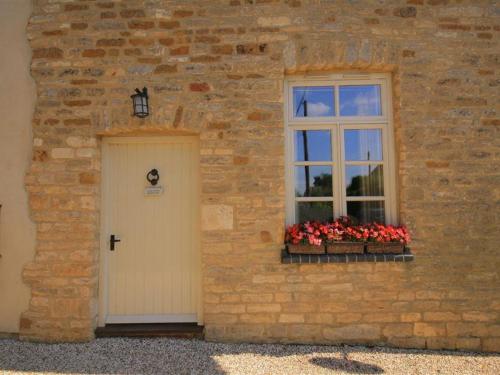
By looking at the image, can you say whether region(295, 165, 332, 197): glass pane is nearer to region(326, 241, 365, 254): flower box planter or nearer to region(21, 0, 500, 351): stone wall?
region(21, 0, 500, 351): stone wall

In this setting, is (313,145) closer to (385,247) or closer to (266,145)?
(266,145)

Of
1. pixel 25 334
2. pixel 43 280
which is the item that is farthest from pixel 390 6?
pixel 25 334

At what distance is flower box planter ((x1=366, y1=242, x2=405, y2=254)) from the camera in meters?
3.75

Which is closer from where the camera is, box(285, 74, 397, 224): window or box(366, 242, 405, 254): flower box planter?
box(366, 242, 405, 254): flower box planter

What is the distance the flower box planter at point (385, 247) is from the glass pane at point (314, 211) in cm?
49

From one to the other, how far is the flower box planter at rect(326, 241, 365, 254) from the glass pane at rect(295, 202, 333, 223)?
33 centimetres

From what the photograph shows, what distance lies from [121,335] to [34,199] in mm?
1658

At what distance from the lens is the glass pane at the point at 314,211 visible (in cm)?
400

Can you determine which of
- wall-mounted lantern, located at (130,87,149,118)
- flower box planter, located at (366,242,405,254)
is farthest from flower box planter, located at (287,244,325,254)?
wall-mounted lantern, located at (130,87,149,118)

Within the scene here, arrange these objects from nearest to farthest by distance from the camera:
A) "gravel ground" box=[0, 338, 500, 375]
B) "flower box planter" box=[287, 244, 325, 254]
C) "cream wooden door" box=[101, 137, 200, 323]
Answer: "gravel ground" box=[0, 338, 500, 375] < "flower box planter" box=[287, 244, 325, 254] < "cream wooden door" box=[101, 137, 200, 323]

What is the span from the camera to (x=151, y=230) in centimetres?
402

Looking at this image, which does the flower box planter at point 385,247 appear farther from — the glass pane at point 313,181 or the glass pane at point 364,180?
the glass pane at point 313,181

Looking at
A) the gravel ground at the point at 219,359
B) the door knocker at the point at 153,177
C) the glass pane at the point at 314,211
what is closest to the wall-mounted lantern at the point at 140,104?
the door knocker at the point at 153,177

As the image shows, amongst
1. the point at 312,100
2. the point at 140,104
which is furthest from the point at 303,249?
the point at 140,104
